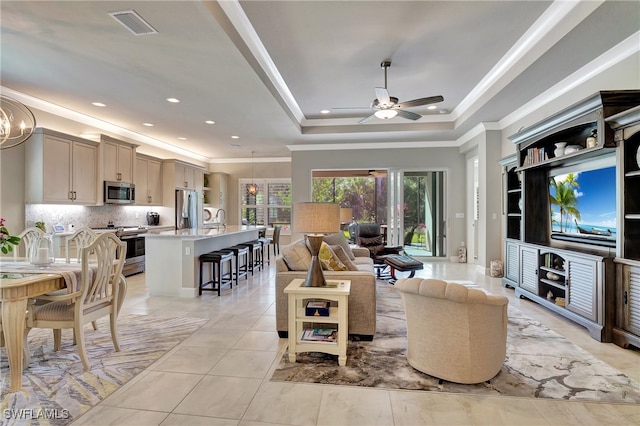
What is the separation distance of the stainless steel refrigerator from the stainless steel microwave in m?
1.27

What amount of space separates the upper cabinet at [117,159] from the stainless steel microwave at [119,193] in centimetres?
10

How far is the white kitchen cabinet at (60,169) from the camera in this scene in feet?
15.4

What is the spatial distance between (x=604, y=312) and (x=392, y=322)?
1919 mm

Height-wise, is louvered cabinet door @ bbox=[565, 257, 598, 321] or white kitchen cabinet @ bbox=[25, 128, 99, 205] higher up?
white kitchen cabinet @ bbox=[25, 128, 99, 205]

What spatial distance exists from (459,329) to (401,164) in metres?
5.88

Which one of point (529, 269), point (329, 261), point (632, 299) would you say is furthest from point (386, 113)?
point (632, 299)

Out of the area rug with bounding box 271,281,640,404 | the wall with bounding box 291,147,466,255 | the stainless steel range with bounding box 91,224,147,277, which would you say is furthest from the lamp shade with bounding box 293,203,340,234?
the wall with bounding box 291,147,466,255

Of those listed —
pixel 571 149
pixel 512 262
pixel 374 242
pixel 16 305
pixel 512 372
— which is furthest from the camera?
pixel 374 242

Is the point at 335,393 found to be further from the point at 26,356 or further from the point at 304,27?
the point at 304,27

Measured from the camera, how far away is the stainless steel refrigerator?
775cm

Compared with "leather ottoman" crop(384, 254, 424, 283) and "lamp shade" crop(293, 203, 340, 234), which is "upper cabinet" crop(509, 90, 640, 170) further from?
"lamp shade" crop(293, 203, 340, 234)

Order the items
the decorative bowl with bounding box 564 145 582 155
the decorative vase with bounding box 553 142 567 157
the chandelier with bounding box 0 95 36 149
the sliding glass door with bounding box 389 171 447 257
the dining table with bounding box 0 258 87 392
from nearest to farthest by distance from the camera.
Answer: the dining table with bounding box 0 258 87 392 → the chandelier with bounding box 0 95 36 149 → the decorative bowl with bounding box 564 145 582 155 → the decorative vase with bounding box 553 142 567 157 → the sliding glass door with bounding box 389 171 447 257

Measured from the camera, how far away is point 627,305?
2875 millimetres

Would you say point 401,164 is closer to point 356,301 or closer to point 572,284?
point 572,284
